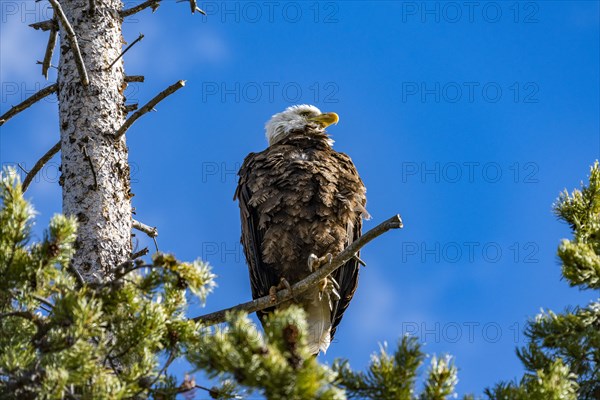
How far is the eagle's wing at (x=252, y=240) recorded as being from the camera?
18.8 feet

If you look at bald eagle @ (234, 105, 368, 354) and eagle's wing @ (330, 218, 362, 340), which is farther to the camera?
eagle's wing @ (330, 218, 362, 340)

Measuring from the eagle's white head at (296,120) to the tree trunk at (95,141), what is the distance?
1.90 m

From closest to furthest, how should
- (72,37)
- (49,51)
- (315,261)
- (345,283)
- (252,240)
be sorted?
1. (72,37)
2. (315,261)
3. (49,51)
4. (252,240)
5. (345,283)

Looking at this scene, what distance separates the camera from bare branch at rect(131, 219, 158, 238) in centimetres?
505

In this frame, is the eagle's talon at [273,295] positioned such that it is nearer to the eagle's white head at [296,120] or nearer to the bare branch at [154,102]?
the bare branch at [154,102]

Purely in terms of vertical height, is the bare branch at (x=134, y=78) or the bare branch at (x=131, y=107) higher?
the bare branch at (x=134, y=78)

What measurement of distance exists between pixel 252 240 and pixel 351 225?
0.72 meters

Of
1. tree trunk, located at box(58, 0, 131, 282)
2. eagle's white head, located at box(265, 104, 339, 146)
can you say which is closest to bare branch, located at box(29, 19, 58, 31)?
tree trunk, located at box(58, 0, 131, 282)

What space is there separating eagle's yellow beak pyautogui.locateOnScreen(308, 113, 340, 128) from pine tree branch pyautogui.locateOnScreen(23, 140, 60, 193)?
2.27 m

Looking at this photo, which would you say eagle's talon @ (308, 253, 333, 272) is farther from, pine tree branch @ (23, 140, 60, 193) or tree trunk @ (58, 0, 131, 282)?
pine tree branch @ (23, 140, 60, 193)

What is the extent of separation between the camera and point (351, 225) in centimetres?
568

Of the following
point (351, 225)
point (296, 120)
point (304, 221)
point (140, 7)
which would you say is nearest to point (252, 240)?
point (304, 221)

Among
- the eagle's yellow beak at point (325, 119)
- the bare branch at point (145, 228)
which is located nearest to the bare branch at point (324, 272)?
the bare branch at point (145, 228)

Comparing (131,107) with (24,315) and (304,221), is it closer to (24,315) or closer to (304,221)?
(304,221)
